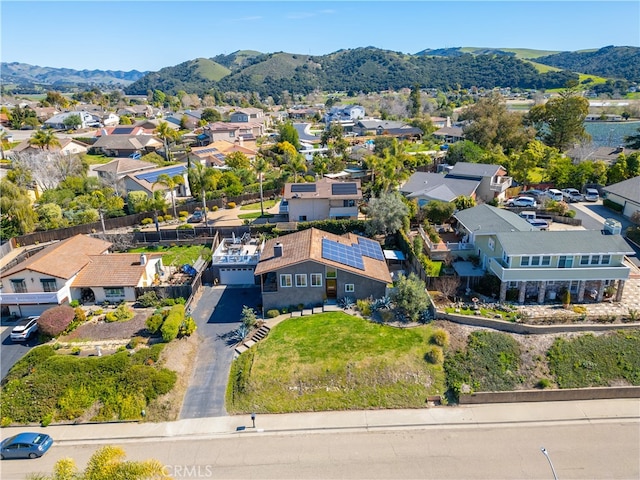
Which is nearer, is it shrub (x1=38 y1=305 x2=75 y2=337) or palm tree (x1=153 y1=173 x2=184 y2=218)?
shrub (x1=38 y1=305 x2=75 y2=337)

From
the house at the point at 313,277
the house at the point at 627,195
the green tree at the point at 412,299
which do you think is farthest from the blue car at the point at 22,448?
the house at the point at 627,195

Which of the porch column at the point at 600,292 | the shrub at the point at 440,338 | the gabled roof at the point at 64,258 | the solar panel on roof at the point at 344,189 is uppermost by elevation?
the solar panel on roof at the point at 344,189

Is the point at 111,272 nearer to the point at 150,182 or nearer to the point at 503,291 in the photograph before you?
the point at 150,182

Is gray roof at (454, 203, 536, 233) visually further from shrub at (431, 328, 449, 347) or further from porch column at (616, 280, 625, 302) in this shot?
shrub at (431, 328, 449, 347)

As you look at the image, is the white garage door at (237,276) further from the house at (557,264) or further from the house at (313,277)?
the house at (557,264)

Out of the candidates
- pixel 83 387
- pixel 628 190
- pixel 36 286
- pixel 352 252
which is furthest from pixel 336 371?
pixel 628 190

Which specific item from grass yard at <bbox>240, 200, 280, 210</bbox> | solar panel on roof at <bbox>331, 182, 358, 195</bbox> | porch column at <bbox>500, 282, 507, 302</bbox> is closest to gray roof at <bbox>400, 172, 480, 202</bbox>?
solar panel on roof at <bbox>331, 182, 358, 195</bbox>
